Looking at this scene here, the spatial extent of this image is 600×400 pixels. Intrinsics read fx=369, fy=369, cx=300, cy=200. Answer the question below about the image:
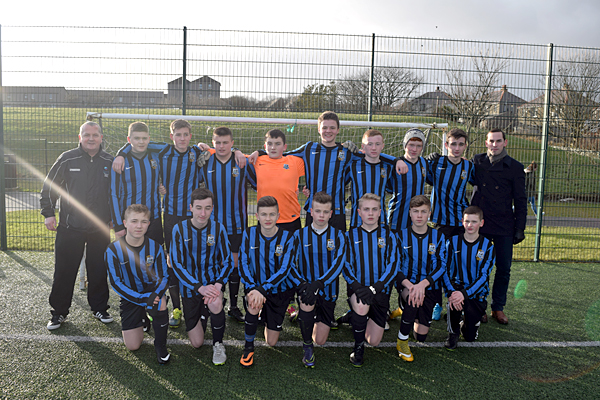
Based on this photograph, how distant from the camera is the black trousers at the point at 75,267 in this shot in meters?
3.27

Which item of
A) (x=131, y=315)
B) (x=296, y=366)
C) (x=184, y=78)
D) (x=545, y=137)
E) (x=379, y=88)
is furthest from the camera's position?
(x=545, y=137)

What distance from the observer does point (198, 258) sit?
2.95 m

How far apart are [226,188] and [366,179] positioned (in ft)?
4.25

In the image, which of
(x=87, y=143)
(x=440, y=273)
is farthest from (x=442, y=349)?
(x=87, y=143)

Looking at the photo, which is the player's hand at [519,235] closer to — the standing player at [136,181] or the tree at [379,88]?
the tree at [379,88]

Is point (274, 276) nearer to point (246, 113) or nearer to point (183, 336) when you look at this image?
point (183, 336)

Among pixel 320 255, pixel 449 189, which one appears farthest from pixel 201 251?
pixel 449 189

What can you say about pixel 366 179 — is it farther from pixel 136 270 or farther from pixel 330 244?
pixel 136 270

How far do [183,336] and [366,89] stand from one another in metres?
4.01

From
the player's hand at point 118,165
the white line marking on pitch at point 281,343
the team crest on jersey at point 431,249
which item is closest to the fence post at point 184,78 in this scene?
the player's hand at point 118,165

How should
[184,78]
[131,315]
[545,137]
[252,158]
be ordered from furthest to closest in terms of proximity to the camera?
1. [545,137]
2. [184,78]
3. [252,158]
4. [131,315]

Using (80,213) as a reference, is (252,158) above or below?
above

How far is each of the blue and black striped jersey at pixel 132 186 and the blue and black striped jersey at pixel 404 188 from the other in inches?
86.6

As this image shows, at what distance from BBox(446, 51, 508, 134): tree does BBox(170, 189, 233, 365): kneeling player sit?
4.11 m
